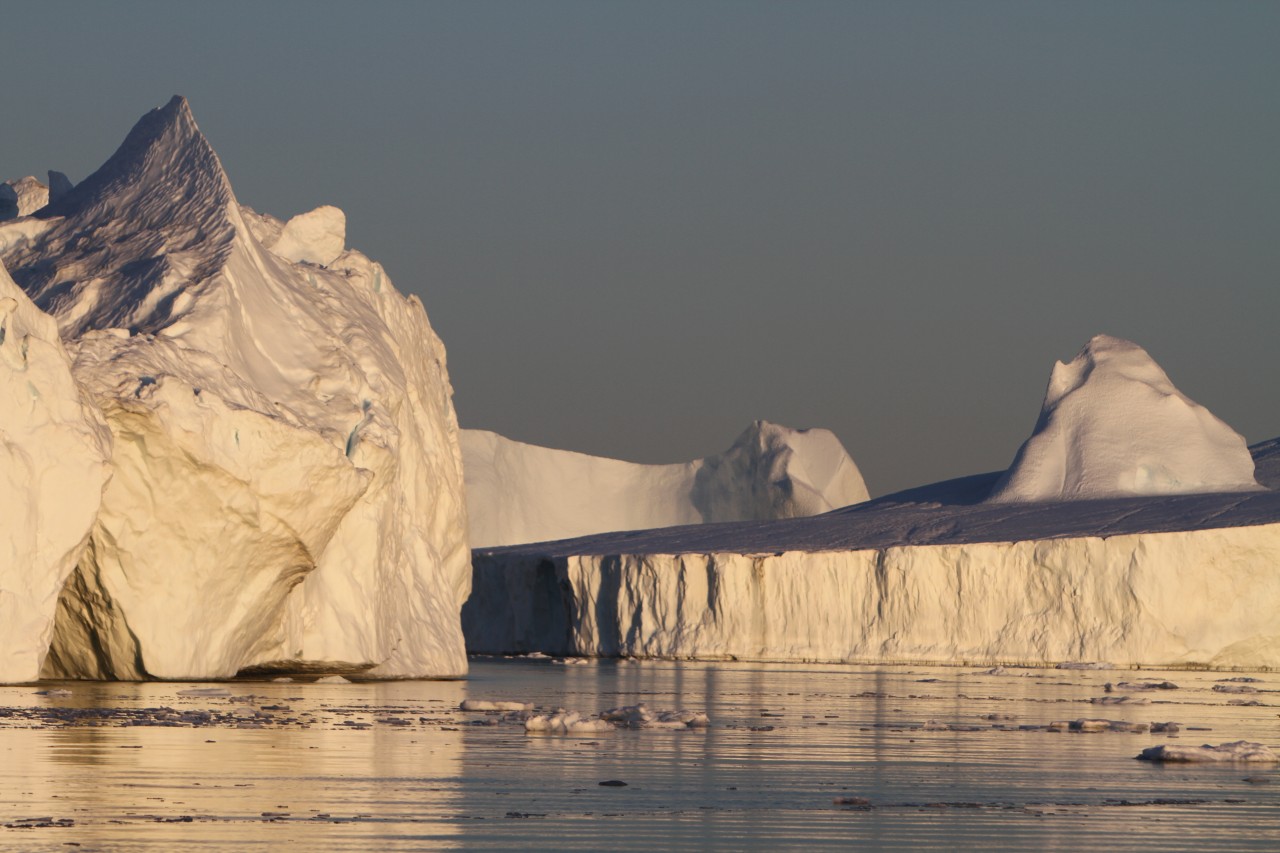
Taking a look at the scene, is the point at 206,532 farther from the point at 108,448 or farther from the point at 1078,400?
the point at 1078,400

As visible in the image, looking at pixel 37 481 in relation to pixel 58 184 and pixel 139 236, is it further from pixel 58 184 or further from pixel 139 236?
pixel 58 184

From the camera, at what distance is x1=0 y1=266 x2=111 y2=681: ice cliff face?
54.5ft

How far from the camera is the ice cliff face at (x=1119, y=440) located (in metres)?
39.9

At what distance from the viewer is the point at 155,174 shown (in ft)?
76.0

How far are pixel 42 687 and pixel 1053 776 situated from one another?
957 cm

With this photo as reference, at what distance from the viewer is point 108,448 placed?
56.4 feet

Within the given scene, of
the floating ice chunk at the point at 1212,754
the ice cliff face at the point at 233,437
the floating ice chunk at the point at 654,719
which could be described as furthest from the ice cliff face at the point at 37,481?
the floating ice chunk at the point at 1212,754

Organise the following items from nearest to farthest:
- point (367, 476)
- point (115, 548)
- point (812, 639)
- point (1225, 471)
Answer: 1. point (115, 548)
2. point (367, 476)
3. point (812, 639)
4. point (1225, 471)

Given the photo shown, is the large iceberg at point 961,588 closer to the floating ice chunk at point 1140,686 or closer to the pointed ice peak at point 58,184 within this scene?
the floating ice chunk at point 1140,686

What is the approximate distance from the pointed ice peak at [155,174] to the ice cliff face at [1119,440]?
21592 mm

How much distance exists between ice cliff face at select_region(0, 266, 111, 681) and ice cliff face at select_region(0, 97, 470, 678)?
2.42ft

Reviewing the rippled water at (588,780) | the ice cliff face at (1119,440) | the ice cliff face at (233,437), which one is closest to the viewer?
the rippled water at (588,780)

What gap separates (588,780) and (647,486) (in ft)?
154

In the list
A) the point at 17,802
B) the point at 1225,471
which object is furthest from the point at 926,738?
the point at 1225,471
